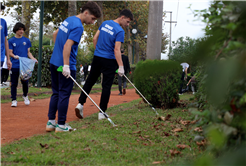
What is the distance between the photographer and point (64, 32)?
4.24 meters

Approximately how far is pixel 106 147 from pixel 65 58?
1602 mm

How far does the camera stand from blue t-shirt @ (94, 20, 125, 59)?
17.4ft

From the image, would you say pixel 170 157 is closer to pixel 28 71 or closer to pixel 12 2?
pixel 28 71

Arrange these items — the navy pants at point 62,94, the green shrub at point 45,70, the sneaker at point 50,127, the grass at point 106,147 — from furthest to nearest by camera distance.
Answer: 1. the green shrub at point 45,70
2. the sneaker at point 50,127
3. the navy pants at point 62,94
4. the grass at point 106,147

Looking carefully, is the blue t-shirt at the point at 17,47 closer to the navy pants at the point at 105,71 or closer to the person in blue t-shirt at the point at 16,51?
the person in blue t-shirt at the point at 16,51

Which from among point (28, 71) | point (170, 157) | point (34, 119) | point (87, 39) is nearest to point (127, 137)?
point (170, 157)

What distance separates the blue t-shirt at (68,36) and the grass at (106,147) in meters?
1.16

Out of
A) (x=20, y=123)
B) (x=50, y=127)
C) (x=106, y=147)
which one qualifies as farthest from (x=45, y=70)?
(x=106, y=147)

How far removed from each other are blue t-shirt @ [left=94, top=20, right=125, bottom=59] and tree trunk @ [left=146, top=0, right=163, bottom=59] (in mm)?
1963

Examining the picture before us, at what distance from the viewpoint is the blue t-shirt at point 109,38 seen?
5.29m

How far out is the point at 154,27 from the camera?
25.1ft

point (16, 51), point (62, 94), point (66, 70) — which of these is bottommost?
point (62, 94)

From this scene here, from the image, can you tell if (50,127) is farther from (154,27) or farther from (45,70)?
(45,70)

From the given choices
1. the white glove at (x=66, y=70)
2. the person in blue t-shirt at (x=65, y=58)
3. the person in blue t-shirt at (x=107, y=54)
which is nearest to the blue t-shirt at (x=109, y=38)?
the person in blue t-shirt at (x=107, y=54)
